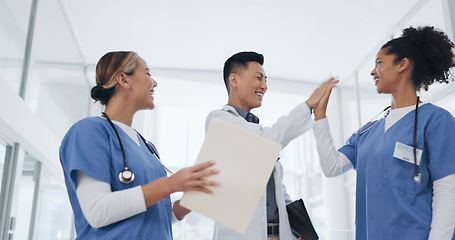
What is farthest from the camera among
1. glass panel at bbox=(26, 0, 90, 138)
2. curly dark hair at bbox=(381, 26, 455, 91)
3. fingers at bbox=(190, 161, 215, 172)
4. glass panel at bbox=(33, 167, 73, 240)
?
glass panel at bbox=(33, 167, 73, 240)

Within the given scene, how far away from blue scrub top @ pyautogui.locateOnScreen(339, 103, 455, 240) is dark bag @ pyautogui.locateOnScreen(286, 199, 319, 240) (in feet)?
0.67

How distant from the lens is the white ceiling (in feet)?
17.9

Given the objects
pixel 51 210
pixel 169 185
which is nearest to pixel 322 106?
pixel 169 185

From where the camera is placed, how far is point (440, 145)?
5.00 feet

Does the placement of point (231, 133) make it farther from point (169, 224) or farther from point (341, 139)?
point (341, 139)

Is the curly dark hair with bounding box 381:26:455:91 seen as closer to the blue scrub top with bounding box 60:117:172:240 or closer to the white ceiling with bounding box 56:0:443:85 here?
the blue scrub top with bounding box 60:117:172:240

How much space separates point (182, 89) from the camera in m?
8.02

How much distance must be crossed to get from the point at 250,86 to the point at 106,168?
86cm

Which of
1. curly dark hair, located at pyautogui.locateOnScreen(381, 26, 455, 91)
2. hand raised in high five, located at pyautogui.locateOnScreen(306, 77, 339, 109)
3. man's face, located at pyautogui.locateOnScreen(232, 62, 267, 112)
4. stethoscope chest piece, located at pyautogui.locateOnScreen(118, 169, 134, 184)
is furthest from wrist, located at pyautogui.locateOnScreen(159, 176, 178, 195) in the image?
curly dark hair, located at pyautogui.locateOnScreen(381, 26, 455, 91)

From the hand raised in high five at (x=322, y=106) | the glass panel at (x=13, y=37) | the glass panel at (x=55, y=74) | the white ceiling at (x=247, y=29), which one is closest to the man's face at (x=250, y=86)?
the hand raised in high five at (x=322, y=106)

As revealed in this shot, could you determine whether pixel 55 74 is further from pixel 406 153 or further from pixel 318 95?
pixel 406 153

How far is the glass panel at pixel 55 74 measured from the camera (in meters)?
4.19

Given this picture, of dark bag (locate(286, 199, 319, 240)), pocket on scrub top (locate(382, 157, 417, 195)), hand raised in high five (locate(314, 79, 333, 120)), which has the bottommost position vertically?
dark bag (locate(286, 199, 319, 240))

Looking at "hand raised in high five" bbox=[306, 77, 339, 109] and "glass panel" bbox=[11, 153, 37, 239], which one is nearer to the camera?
"hand raised in high five" bbox=[306, 77, 339, 109]
